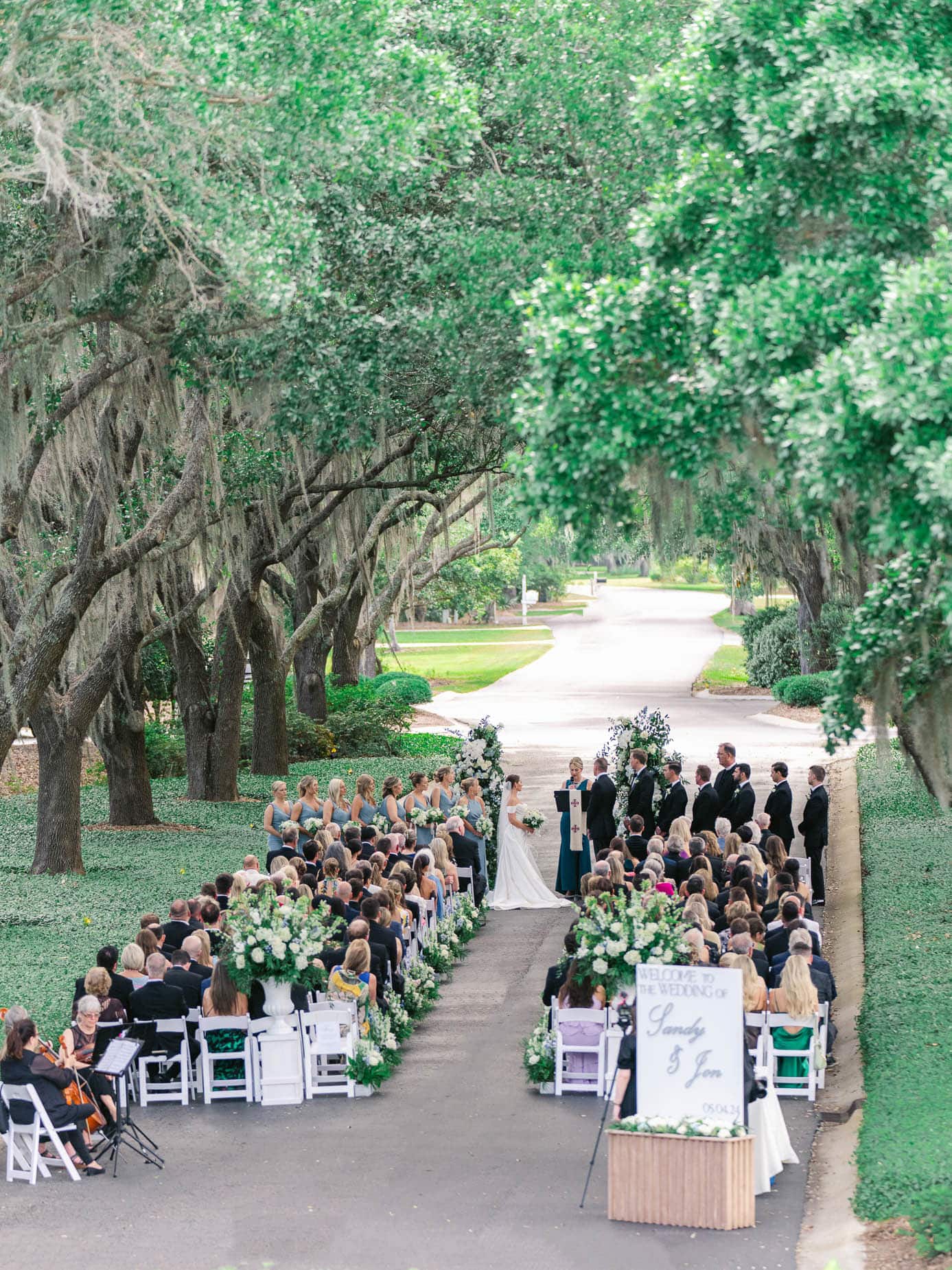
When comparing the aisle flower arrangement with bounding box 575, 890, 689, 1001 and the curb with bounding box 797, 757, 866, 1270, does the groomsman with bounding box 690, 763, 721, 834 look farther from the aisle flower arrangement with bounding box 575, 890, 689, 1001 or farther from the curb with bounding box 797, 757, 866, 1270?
the aisle flower arrangement with bounding box 575, 890, 689, 1001

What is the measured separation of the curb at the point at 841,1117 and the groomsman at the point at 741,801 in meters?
1.33

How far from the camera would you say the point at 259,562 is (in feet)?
72.7

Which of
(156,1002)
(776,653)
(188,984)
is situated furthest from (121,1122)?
(776,653)

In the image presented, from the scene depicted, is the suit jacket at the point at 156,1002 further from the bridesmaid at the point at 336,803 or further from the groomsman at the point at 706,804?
the groomsman at the point at 706,804

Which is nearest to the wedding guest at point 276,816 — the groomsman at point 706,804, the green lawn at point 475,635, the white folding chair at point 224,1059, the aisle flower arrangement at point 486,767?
the aisle flower arrangement at point 486,767

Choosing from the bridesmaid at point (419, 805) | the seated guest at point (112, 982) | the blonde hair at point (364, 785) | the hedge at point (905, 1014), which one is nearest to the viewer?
the hedge at point (905, 1014)

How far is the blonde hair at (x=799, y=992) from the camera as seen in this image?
34.8 ft

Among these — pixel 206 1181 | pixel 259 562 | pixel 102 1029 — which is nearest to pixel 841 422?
pixel 206 1181

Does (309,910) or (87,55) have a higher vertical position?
(87,55)

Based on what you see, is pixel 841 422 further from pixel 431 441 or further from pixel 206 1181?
pixel 431 441

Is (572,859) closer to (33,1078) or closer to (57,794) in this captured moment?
(57,794)

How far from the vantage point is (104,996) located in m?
10.3

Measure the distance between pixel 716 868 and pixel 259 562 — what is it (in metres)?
10.0

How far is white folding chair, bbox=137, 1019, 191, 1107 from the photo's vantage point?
10.6 metres
